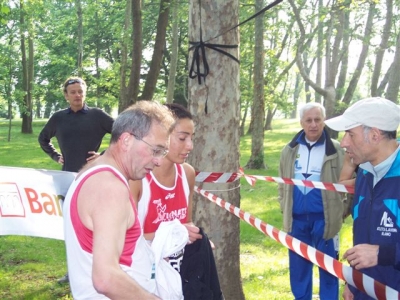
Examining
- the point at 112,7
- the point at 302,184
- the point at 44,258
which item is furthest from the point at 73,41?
the point at 302,184

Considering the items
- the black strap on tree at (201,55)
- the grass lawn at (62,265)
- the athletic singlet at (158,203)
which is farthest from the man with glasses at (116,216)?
the grass lawn at (62,265)

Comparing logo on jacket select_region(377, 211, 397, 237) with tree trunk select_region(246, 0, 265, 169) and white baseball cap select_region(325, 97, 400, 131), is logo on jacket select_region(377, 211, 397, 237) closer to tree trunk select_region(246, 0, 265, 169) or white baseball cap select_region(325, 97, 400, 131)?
white baseball cap select_region(325, 97, 400, 131)

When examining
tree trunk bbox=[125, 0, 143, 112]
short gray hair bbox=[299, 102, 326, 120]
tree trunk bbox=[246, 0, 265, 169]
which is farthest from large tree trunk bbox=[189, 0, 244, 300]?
tree trunk bbox=[246, 0, 265, 169]

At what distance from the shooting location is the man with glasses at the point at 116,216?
2.13 m

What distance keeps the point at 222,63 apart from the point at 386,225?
2.09m

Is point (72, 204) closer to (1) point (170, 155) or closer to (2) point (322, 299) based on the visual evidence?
(1) point (170, 155)

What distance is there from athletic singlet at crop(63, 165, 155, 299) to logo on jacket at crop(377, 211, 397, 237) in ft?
4.50

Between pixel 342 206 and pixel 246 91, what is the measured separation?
2383 centimetres

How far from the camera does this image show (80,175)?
2.30 meters

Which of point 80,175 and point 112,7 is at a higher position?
point 112,7

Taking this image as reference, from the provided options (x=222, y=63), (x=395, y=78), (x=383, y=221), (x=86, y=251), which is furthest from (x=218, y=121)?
(x=395, y=78)

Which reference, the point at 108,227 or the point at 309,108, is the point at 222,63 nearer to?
the point at 309,108

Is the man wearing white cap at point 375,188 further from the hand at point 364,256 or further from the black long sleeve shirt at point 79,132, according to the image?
the black long sleeve shirt at point 79,132

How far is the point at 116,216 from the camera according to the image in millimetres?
2156
